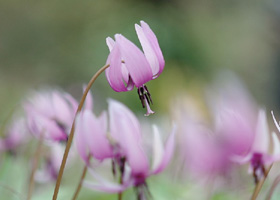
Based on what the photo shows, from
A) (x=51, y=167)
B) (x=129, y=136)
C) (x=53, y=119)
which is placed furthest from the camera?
(x=51, y=167)

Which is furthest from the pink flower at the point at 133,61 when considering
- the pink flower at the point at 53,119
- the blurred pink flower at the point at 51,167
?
the blurred pink flower at the point at 51,167

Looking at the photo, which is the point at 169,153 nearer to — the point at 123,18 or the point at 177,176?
the point at 177,176

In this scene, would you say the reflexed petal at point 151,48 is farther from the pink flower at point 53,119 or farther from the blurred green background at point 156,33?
the blurred green background at point 156,33

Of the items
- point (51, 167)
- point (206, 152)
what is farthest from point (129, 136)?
point (51, 167)

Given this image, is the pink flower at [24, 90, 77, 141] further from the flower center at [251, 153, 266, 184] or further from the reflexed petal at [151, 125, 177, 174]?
the flower center at [251, 153, 266, 184]

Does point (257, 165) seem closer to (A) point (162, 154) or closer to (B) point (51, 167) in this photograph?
(A) point (162, 154)

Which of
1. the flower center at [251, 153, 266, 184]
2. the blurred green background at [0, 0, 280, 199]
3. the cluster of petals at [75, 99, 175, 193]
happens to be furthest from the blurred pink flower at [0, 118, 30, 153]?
the blurred green background at [0, 0, 280, 199]

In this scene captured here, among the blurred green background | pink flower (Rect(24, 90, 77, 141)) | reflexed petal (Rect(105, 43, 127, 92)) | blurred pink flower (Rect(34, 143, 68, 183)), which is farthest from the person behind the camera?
the blurred green background
